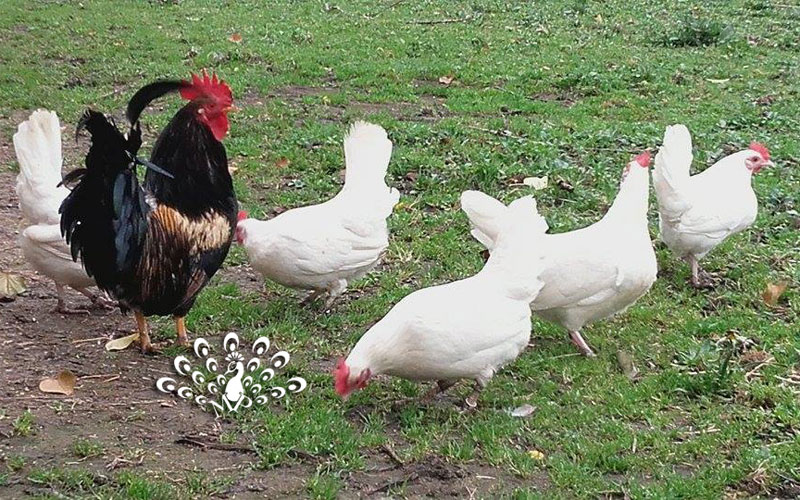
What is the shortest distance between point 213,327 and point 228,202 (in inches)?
29.2

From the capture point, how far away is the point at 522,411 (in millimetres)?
4469

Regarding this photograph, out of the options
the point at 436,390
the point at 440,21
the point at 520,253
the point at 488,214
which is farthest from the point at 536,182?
the point at 440,21

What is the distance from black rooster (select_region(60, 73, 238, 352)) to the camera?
453 centimetres

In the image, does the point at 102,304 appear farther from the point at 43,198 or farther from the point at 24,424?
the point at 24,424

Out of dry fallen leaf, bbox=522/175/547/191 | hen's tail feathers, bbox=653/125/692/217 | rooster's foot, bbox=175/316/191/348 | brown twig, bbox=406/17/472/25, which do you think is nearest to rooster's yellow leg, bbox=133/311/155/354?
rooster's foot, bbox=175/316/191/348

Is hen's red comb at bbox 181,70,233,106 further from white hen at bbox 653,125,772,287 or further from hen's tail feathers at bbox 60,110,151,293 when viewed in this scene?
white hen at bbox 653,125,772,287

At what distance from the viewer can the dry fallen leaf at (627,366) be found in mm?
4848

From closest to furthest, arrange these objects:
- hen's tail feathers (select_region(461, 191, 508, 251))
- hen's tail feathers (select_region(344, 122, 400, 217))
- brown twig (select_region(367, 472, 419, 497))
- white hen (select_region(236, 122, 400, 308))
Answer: brown twig (select_region(367, 472, 419, 497))
hen's tail feathers (select_region(461, 191, 508, 251))
white hen (select_region(236, 122, 400, 308))
hen's tail feathers (select_region(344, 122, 400, 217))

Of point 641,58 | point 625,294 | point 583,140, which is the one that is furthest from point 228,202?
point 641,58

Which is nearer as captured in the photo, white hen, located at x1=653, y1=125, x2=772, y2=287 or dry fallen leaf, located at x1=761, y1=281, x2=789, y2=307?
dry fallen leaf, located at x1=761, y1=281, x2=789, y2=307

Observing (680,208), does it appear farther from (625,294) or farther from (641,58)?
(641,58)

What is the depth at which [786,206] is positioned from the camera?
704cm

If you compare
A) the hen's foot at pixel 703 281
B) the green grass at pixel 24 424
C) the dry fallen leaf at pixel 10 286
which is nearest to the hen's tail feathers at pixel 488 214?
the hen's foot at pixel 703 281

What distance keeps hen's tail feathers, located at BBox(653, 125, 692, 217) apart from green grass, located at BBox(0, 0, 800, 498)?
22.0 inches
